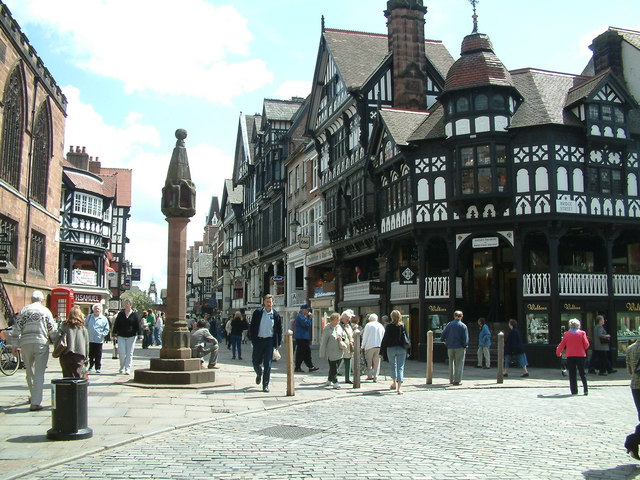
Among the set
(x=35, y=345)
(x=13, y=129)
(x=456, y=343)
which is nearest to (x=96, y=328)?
(x=35, y=345)

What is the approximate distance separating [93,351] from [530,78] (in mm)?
19662

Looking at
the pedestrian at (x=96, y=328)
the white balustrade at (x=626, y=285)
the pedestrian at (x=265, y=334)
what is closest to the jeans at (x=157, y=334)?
the pedestrian at (x=96, y=328)

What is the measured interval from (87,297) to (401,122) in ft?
96.6

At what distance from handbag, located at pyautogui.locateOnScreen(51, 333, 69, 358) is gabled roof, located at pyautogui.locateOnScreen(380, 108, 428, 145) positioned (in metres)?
18.0

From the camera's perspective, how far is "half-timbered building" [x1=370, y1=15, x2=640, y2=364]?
79.0ft

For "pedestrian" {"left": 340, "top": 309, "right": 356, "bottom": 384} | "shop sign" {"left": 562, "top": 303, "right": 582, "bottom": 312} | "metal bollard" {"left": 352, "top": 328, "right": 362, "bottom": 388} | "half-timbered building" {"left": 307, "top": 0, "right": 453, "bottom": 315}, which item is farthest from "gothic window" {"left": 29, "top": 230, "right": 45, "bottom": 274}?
"shop sign" {"left": 562, "top": 303, "right": 582, "bottom": 312}

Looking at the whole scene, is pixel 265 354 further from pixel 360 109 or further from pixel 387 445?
pixel 360 109

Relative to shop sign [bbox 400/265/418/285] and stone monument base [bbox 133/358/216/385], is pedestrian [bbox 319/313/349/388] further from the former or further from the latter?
shop sign [bbox 400/265/418/285]

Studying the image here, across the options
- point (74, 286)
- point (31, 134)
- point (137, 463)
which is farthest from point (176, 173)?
point (74, 286)

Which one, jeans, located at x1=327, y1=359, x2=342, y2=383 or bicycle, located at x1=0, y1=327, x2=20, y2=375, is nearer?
jeans, located at x1=327, y1=359, x2=342, y2=383

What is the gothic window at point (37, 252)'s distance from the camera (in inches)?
1313

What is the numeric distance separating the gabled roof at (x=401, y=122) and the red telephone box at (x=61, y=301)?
61.4ft

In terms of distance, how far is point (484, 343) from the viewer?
2181 centimetres

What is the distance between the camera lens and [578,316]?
939 inches
